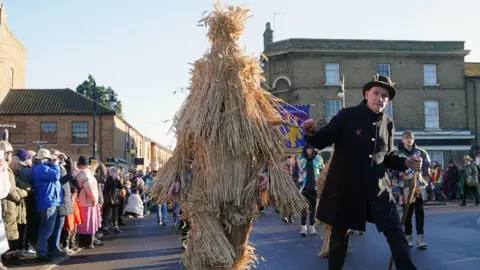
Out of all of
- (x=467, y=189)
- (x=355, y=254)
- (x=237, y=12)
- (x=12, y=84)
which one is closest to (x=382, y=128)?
(x=237, y=12)

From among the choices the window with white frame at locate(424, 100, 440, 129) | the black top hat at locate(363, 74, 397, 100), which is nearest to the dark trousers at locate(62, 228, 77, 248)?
the black top hat at locate(363, 74, 397, 100)

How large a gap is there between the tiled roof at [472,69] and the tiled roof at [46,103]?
2937 cm

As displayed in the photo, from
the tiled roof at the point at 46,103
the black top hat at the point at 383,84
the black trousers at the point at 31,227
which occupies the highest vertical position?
the tiled roof at the point at 46,103

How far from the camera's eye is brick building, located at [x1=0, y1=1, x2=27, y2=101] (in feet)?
133

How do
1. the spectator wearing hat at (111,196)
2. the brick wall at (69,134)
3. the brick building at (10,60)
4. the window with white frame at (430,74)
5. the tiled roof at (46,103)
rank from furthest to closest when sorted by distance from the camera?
the tiled roof at (46,103) < the brick wall at (69,134) < the brick building at (10,60) < the window with white frame at (430,74) < the spectator wearing hat at (111,196)

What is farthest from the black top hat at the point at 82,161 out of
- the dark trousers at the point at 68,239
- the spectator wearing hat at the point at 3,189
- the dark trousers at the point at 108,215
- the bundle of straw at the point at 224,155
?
the bundle of straw at the point at 224,155

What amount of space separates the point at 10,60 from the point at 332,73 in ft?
91.1

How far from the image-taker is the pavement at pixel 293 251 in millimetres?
7180

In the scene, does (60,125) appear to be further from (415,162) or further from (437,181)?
(415,162)

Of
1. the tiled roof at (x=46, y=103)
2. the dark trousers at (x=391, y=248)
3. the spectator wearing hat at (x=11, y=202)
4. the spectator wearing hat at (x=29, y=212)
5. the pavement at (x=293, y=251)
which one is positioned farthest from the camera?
the tiled roof at (x=46, y=103)

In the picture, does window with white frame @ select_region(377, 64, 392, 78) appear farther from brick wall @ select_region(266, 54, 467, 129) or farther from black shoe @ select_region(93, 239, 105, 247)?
black shoe @ select_region(93, 239, 105, 247)

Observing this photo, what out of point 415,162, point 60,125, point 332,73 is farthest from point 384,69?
point 415,162

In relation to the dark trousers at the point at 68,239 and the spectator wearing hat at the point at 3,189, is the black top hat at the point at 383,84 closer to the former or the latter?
the spectator wearing hat at the point at 3,189

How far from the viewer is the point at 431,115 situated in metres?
36.5
